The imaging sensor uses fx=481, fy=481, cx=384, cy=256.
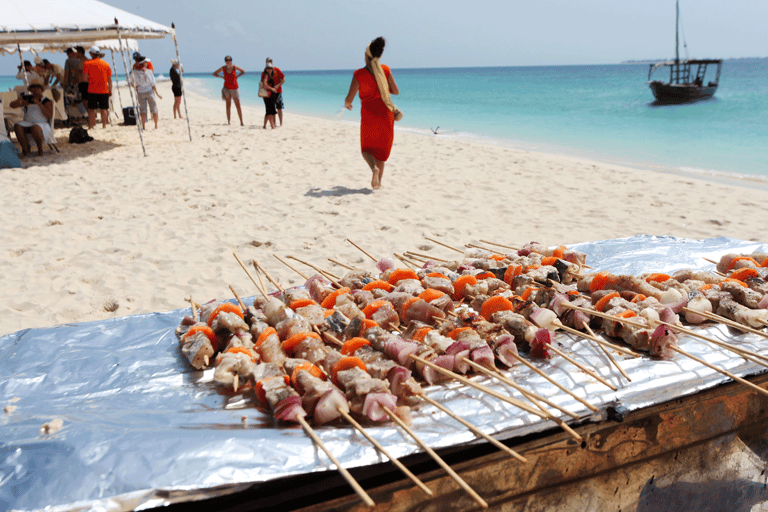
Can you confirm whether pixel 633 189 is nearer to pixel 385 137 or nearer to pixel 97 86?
pixel 385 137

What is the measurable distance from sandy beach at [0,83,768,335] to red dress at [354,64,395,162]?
762 millimetres

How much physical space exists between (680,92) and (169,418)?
33189 mm

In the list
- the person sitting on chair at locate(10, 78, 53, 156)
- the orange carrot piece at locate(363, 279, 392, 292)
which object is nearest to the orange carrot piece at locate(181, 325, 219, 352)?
the orange carrot piece at locate(363, 279, 392, 292)

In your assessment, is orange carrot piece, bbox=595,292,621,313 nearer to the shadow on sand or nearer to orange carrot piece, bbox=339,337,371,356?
orange carrot piece, bbox=339,337,371,356

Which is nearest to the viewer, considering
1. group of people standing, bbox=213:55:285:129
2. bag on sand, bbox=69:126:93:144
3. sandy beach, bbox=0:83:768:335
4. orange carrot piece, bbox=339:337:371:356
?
orange carrot piece, bbox=339:337:371:356

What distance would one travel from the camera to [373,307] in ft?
8.68

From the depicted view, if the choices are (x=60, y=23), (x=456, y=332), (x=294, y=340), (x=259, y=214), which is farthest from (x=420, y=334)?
(x=60, y=23)

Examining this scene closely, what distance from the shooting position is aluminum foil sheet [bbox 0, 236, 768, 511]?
1.56 meters

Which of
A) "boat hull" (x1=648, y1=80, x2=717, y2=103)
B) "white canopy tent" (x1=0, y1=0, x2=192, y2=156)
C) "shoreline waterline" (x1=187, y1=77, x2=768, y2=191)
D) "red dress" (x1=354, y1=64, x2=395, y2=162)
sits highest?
"white canopy tent" (x1=0, y1=0, x2=192, y2=156)

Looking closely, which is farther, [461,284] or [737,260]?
[737,260]

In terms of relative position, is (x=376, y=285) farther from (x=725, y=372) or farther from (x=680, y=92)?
(x=680, y=92)

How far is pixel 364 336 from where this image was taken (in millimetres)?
2428

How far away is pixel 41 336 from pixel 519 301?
2830 millimetres

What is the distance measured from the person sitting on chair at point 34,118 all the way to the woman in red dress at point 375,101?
7.03 metres
